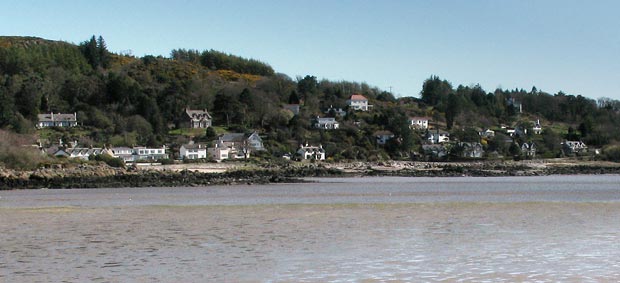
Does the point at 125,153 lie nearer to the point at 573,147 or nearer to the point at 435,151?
the point at 435,151

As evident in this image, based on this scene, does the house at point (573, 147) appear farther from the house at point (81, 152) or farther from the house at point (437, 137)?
the house at point (81, 152)

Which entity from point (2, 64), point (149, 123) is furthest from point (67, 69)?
point (149, 123)

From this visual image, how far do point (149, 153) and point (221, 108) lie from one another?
22843 mm

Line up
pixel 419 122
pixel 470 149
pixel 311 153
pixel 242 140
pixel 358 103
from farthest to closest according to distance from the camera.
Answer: pixel 358 103 < pixel 419 122 < pixel 470 149 < pixel 242 140 < pixel 311 153

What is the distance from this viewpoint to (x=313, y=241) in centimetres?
1459

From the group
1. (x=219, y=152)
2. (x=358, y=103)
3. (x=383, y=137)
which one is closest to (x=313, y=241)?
(x=219, y=152)

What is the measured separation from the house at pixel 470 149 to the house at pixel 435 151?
67.0 inches

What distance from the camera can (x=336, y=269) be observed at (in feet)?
36.9

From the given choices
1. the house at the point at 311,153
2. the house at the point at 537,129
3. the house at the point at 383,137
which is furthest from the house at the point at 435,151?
the house at the point at 537,129

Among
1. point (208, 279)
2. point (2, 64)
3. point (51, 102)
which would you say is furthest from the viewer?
point (2, 64)

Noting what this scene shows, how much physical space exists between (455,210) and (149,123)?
5958 centimetres

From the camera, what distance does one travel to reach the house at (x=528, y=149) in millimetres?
79312

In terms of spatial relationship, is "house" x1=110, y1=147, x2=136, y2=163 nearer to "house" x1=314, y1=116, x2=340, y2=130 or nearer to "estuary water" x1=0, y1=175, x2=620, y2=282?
"house" x1=314, y1=116, x2=340, y2=130

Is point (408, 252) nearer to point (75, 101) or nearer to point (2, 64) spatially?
point (75, 101)
